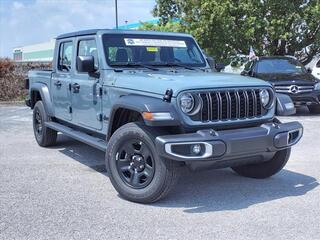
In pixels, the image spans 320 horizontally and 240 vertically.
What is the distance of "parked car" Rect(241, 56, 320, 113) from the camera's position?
41.3 ft

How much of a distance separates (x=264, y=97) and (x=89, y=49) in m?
2.50

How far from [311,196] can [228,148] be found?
1381 millimetres

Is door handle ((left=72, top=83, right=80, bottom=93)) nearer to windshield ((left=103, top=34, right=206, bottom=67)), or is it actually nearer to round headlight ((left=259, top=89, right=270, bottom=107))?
windshield ((left=103, top=34, right=206, bottom=67))

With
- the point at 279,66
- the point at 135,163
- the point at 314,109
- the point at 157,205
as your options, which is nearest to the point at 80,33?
the point at 135,163

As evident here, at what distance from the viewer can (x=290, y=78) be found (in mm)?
12906

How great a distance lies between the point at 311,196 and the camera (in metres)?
5.39

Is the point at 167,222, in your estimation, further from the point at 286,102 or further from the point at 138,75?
the point at 286,102

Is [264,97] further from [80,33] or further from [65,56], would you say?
[65,56]

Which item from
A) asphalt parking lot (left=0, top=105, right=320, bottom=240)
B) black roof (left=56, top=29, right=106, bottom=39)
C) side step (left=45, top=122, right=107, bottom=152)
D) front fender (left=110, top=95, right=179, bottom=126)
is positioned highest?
black roof (left=56, top=29, right=106, bottom=39)

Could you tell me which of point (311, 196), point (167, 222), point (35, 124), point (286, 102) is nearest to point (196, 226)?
point (167, 222)

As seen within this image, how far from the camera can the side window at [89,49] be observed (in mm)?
6191

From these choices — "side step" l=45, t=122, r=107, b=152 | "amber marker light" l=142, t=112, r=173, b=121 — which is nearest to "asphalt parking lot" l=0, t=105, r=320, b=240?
"side step" l=45, t=122, r=107, b=152

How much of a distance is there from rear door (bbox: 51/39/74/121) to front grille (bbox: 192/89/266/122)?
2638 millimetres

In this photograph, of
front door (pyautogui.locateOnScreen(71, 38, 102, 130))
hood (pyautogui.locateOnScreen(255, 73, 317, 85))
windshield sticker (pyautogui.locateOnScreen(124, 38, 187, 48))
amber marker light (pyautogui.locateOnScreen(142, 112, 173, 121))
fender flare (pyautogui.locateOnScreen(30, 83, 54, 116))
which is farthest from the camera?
hood (pyautogui.locateOnScreen(255, 73, 317, 85))
